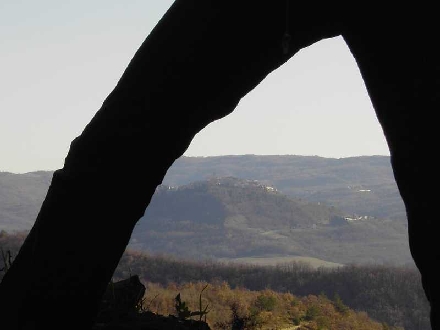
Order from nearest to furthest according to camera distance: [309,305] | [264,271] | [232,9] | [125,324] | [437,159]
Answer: [437,159], [232,9], [125,324], [309,305], [264,271]

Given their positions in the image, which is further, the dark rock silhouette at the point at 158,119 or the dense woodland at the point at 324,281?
the dense woodland at the point at 324,281

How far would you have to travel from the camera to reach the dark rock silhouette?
494 cm

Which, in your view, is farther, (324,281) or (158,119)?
(324,281)

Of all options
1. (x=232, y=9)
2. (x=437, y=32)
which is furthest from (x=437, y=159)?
(x=232, y=9)

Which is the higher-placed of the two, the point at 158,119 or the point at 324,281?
the point at 158,119

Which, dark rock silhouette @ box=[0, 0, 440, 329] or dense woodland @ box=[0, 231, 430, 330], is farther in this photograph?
dense woodland @ box=[0, 231, 430, 330]

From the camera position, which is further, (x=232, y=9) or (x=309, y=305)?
(x=309, y=305)

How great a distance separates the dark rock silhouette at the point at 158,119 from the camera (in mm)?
4941

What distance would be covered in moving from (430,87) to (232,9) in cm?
133

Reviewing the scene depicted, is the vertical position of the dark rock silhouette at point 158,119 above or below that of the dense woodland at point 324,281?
above

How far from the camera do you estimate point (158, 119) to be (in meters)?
5.04

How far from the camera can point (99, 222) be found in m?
4.98

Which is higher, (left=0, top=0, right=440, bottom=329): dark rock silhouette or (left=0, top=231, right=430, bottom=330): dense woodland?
(left=0, top=0, right=440, bottom=329): dark rock silhouette

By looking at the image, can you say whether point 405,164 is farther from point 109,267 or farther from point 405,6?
point 109,267
